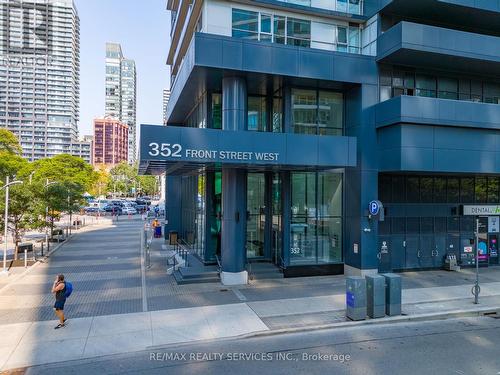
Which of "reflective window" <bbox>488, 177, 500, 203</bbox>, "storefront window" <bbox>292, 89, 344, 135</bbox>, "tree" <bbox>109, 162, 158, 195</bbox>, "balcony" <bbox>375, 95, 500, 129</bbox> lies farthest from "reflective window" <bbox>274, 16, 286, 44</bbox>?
"tree" <bbox>109, 162, 158, 195</bbox>

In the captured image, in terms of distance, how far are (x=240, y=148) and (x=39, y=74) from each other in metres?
173

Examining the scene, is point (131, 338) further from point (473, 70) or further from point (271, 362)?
point (473, 70)

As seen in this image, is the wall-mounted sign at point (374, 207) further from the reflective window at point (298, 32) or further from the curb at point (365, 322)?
the reflective window at point (298, 32)

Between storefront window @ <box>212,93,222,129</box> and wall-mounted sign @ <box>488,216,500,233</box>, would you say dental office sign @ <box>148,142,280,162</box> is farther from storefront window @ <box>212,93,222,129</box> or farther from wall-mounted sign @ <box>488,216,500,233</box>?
wall-mounted sign @ <box>488,216,500,233</box>

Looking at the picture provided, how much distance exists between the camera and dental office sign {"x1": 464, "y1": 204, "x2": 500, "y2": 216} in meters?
19.3

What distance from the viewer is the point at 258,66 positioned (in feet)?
48.6

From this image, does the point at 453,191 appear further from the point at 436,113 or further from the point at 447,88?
the point at 436,113

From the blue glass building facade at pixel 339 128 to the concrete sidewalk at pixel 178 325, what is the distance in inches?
140

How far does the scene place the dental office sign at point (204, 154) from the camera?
1247cm

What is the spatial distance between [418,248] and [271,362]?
529 inches

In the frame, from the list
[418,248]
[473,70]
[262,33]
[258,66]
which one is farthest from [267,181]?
[473,70]

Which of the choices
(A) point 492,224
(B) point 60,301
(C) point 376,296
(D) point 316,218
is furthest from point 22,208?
(A) point 492,224

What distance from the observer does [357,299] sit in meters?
10.9

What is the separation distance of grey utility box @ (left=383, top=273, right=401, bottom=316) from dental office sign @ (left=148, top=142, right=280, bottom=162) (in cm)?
602
